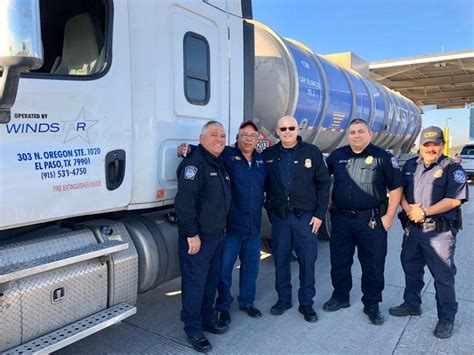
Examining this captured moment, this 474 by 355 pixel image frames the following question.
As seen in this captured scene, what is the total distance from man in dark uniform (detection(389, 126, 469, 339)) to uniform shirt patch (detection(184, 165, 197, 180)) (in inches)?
70.6

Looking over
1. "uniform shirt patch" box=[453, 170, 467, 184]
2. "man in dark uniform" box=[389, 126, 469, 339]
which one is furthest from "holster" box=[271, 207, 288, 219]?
"uniform shirt patch" box=[453, 170, 467, 184]

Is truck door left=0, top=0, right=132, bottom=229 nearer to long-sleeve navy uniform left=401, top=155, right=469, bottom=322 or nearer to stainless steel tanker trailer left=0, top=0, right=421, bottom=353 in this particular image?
stainless steel tanker trailer left=0, top=0, right=421, bottom=353

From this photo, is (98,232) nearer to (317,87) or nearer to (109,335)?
(109,335)

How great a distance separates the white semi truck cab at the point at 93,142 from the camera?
2217 millimetres

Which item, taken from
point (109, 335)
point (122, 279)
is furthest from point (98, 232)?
point (109, 335)

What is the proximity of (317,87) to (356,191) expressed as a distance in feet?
7.05

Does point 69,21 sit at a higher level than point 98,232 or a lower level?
higher

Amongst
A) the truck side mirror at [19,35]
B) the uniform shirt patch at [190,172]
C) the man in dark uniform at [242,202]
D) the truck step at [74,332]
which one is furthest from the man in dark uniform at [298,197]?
the truck side mirror at [19,35]

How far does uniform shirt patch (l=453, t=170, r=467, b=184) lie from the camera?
3.23 meters

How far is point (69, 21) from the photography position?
2.87 meters

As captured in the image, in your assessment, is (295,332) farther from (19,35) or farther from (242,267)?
→ (19,35)

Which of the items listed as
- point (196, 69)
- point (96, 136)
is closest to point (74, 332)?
point (96, 136)

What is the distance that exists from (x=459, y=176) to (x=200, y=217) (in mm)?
2006

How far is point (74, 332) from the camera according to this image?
2.41 metres
